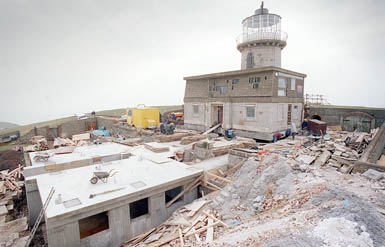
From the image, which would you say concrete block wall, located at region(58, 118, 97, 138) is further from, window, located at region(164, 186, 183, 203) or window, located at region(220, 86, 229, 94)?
window, located at region(164, 186, 183, 203)

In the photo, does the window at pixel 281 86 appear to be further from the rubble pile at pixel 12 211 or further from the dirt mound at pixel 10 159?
the dirt mound at pixel 10 159

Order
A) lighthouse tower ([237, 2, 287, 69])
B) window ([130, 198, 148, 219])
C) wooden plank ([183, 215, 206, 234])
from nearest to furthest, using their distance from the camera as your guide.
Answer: wooden plank ([183, 215, 206, 234])
window ([130, 198, 148, 219])
lighthouse tower ([237, 2, 287, 69])

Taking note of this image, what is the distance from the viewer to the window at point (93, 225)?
8408 millimetres

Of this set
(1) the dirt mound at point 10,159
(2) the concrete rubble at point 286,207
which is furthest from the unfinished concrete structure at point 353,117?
(1) the dirt mound at point 10,159

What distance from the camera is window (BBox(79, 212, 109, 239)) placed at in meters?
8.41

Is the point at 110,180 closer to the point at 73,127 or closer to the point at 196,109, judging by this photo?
the point at 196,109

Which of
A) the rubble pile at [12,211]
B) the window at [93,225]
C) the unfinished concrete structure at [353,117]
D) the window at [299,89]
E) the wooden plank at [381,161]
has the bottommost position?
the rubble pile at [12,211]

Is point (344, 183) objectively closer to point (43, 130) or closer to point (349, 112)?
point (349, 112)

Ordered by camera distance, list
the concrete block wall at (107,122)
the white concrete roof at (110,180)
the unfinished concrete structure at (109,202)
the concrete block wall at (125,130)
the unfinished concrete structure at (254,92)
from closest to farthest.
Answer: the unfinished concrete structure at (109,202)
the white concrete roof at (110,180)
the unfinished concrete structure at (254,92)
the concrete block wall at (125,130)
the concrete block wall at (107,122)

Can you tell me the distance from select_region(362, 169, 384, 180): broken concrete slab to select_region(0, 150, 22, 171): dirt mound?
24.5m

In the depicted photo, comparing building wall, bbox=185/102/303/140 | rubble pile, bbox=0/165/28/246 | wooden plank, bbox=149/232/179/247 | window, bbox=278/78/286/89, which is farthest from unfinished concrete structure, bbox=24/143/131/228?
window, bbox=278/78/286/89

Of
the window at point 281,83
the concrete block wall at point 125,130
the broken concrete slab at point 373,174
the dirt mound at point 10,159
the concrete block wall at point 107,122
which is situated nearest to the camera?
the broken concrete slab at point 373,174

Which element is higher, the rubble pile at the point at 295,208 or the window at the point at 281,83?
the window at the point at 281,83

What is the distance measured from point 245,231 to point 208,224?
1901 mm
